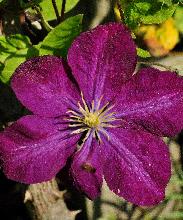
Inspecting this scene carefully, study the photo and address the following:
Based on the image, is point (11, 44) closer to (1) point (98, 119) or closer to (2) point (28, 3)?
(2) point (28, 3)

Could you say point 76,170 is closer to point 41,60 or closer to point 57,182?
point 41,60

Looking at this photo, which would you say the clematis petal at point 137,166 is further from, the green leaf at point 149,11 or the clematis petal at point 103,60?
the green leaf at point 149,11

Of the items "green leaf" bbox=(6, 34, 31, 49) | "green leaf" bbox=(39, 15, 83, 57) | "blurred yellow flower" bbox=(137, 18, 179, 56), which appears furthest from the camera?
"blurred yellow flower" bbox=(137, 18, 179, 56)

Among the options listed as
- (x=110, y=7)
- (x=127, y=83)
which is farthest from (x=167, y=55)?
(x=127, y=83)

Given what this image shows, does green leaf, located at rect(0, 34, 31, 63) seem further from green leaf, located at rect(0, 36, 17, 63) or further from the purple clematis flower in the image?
the purple clematis flower

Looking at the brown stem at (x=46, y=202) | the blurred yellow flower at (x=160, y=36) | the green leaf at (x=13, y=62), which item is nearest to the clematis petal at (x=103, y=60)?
the green leaf at (x=13, y=62)

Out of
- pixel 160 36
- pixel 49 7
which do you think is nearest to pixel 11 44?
pixel 49 7

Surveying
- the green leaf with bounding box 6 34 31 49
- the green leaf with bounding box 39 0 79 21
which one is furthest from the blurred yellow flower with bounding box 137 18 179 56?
the green leaf with bounding box 6 34 31 49

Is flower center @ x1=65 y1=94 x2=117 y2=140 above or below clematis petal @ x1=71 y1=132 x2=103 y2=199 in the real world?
above
